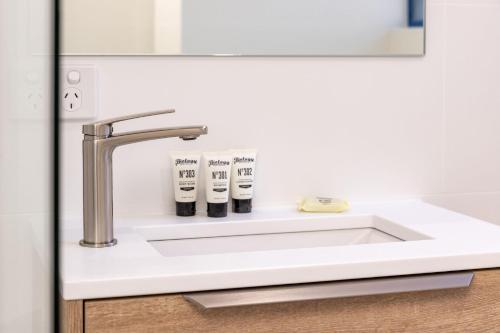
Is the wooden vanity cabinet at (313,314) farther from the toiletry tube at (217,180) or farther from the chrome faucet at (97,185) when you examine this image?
the toiletry tube at (217,180)

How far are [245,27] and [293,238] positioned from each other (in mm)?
409

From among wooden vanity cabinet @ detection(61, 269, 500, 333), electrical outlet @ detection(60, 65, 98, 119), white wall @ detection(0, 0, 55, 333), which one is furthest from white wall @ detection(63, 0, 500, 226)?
white wall @ detection(0, 0, 55, 333)

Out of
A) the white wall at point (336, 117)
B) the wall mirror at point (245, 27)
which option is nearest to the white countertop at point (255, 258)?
the white wall at point (336, 117)

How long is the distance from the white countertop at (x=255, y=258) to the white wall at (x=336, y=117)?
0.13 metres

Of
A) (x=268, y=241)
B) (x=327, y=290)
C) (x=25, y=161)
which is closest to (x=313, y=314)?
(x=327, y=290)

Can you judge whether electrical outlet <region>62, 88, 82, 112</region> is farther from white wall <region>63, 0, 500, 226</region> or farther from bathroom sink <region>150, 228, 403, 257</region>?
bathroom sink <region>150, 228, 403, 257</region>

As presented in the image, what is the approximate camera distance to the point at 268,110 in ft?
4.91

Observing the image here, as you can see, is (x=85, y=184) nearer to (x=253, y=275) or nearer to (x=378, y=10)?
(x=253, y=275)

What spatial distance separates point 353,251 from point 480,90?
0.65 meters

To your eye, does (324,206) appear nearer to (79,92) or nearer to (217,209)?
(217,209)

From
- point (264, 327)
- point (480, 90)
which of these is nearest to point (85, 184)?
point (264, 327)

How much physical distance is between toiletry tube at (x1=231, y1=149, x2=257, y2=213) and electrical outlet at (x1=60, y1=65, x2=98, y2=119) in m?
0.28

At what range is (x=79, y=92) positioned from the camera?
138 cm

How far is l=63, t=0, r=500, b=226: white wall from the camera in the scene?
1.43 metres
